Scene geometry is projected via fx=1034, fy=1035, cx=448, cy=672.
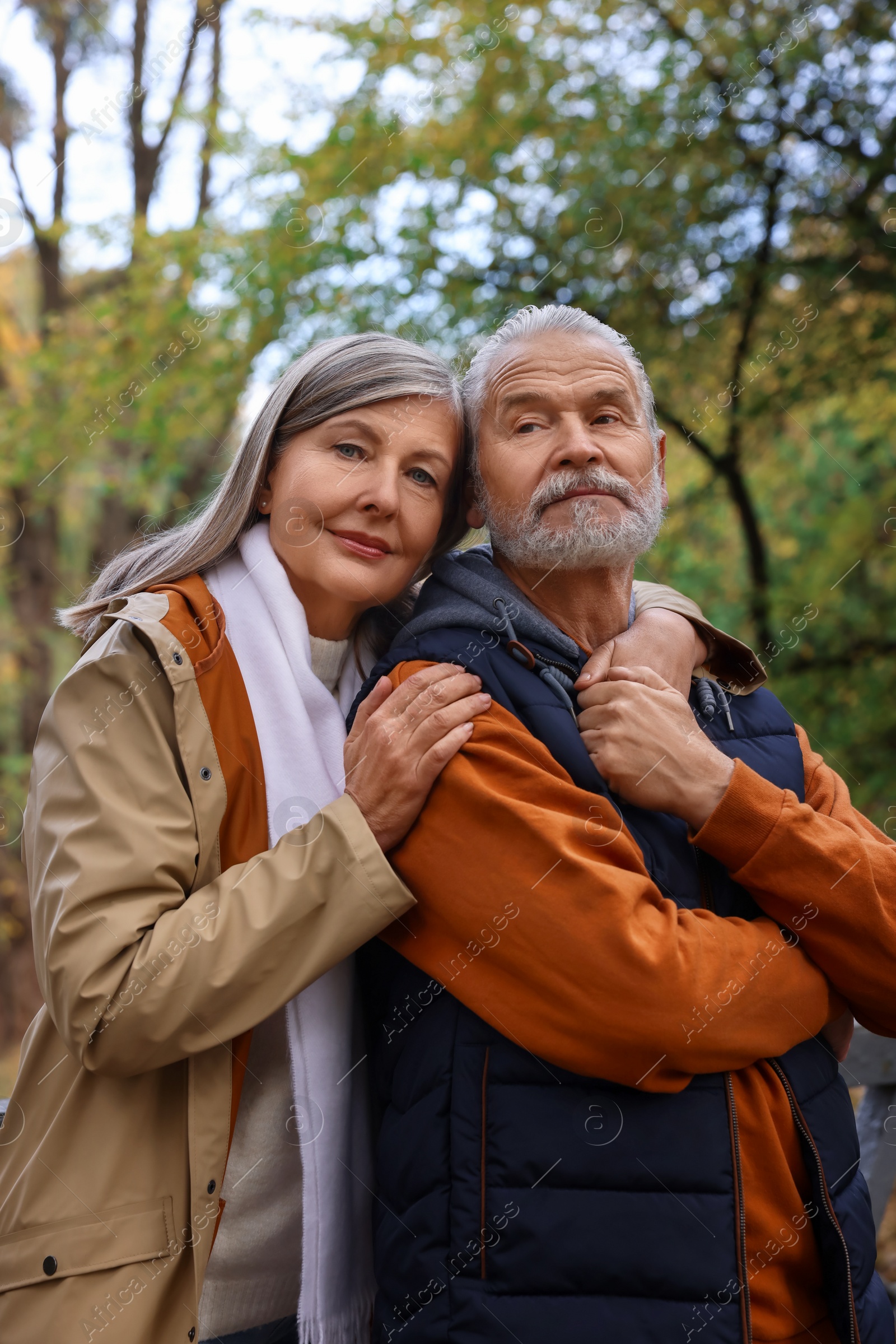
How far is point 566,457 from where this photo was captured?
6.68 ft

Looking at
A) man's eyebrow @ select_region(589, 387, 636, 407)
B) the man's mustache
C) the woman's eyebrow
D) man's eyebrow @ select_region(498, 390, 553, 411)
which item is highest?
the woman's eyebrow

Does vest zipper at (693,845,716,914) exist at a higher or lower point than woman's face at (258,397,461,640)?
lower

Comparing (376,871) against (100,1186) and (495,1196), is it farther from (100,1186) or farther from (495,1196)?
(100,1186)

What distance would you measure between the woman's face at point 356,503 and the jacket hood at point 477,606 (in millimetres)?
71

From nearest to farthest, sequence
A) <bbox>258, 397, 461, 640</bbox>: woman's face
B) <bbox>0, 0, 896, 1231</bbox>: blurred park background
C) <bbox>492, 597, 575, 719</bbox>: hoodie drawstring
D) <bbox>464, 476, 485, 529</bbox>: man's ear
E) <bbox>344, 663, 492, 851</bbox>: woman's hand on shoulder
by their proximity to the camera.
→ <bbox>344, 663, 492, 851</bbox>: woman's hand on shoulder < <bbox>492, 597, 575, 719</bbox>: hoodie drawstring < <bbox>258, 397, 461, 640</bbox>: woman's face < <bbox>464, 476, 485, 529</bbox>: man's ear < <bbox>0, 0, 896, 1231</bbox>: blurred park background

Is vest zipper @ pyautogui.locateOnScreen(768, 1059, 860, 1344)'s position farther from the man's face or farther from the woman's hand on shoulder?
the man's face

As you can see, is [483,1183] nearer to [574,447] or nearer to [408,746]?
[408,746]

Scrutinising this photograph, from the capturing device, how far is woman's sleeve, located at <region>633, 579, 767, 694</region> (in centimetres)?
213

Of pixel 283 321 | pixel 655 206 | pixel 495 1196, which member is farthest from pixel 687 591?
pixel 495 1196

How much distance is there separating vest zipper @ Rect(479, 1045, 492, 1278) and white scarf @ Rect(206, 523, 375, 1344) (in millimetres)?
337

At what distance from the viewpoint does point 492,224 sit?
5.43m

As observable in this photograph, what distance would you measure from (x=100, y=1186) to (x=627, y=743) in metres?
1.09

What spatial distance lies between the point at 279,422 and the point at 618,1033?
1.31m

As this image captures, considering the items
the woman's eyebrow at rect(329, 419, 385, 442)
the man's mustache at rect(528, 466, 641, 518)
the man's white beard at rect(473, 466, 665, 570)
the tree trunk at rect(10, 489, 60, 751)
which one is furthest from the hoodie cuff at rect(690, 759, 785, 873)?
the tree trunk at rect(10, 489, 60, 751)
